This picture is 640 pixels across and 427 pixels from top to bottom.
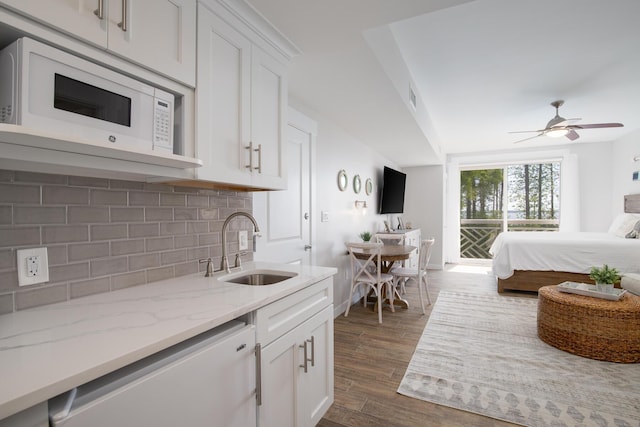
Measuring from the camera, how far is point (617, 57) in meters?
2.77

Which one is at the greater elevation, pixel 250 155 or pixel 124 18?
pixel 124 18

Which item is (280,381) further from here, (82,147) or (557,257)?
(557,257)

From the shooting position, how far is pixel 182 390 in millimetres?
896

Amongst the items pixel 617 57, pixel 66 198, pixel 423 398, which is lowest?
pixel 423 398

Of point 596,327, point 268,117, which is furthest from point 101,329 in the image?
point 596,327

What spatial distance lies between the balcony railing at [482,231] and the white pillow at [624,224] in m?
1.43

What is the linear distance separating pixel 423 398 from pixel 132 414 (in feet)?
5.98

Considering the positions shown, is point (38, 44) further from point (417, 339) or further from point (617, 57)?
point (617, 57)

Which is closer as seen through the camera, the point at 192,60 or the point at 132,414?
the point at 132,414

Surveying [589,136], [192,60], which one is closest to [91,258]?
[192,60]

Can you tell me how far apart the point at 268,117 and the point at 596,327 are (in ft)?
9.87

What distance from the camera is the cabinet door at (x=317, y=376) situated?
153 centimetres

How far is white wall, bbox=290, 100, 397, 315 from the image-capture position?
319cm

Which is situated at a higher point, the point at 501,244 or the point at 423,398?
the point at 501,244
